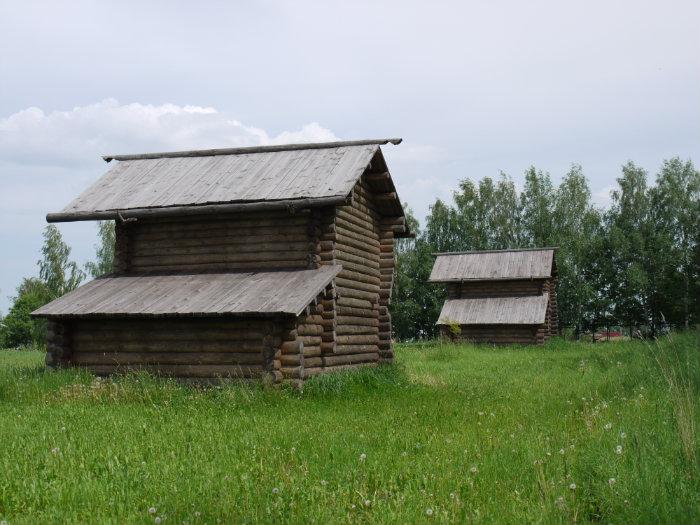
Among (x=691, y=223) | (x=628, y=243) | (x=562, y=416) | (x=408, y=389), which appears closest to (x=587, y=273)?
(x=628, y=243)

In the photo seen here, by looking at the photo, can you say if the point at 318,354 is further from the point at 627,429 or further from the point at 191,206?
the point at 627,429

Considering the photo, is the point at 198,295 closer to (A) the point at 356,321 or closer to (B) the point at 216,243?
(B) the point at 216,243

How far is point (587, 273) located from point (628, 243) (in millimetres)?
4460

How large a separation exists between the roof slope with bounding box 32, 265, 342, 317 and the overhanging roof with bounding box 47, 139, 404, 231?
5.02ft

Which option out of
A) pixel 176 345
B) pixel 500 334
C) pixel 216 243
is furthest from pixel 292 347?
pixel 500 334

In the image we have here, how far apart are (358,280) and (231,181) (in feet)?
13.3

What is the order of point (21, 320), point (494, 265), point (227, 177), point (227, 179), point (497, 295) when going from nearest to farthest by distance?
point (227, 179) < point (227, 177) < point (497, 295) < point (494, 265) < point (21, 320)

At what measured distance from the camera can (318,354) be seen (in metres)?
15.1

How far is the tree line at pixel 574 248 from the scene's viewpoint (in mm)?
46875

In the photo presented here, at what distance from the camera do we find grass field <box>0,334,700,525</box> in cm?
550

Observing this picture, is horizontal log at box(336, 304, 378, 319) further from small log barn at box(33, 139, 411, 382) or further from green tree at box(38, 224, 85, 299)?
green tree at box(38, 224, 85, 299)

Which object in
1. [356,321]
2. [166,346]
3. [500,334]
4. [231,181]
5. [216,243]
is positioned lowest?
[500,334]

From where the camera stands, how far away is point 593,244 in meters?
49.8

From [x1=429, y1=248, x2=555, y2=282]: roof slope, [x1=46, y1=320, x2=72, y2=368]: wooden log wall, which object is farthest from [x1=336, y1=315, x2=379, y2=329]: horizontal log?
[x1=429, y1=248, x2=555, y2=282]: roof slope
